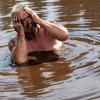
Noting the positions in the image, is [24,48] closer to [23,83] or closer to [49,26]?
[49,26]

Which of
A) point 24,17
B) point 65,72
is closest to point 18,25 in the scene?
point 24,17

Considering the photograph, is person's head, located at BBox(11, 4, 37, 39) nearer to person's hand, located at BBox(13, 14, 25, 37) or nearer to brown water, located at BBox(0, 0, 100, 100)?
person's hand, located at BBox(13, 14, 25, 37)

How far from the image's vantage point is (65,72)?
5961 millimetres

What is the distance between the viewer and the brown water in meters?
5.18

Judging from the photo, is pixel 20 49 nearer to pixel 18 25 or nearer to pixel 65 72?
pixel 18 25

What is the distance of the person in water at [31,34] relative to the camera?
649 centimetres

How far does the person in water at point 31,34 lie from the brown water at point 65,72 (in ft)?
0.75

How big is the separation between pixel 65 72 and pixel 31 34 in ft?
3.88

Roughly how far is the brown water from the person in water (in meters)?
0.23

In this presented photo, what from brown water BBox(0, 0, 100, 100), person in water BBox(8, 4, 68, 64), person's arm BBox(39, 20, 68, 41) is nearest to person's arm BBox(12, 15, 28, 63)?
person in water BBox(8, 4, 68, 64)

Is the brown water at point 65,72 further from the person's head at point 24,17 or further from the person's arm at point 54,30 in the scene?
the person's head at point 24,17

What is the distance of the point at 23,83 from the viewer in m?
5.66

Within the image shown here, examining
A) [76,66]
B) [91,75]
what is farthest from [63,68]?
[91,75]

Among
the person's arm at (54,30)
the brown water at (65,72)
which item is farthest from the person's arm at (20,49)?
the person's arm at (54,30)
